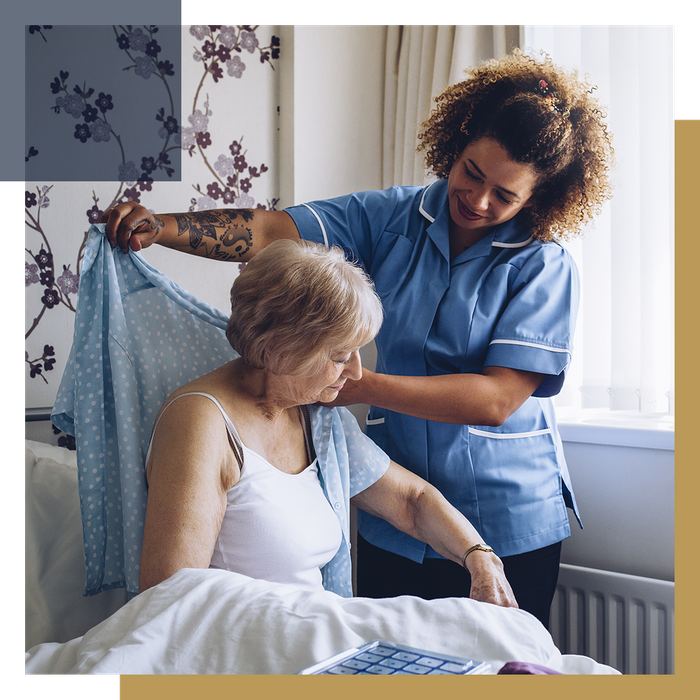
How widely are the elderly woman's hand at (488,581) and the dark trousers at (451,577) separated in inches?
5.7

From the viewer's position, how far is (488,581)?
101 centimetres

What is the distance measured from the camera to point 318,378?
38.4 inches

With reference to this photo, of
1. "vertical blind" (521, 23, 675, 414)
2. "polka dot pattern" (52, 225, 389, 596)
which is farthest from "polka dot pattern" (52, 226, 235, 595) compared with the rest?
"vertical blind" (521, 23, 675, 414)

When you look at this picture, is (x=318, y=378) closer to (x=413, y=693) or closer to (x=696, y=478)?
(x=413, y=693)

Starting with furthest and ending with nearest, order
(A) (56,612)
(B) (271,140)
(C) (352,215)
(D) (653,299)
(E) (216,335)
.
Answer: (B) (271,140) → (D) (653,299) → (C) (352,215) → (E) (216,335) → (A) (56,612)

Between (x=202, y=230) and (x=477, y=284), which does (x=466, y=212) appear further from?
(x=202, y=230)

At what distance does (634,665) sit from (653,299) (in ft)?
2.76

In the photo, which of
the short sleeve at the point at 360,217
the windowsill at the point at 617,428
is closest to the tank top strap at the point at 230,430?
the short sleeve at the point at 360,217

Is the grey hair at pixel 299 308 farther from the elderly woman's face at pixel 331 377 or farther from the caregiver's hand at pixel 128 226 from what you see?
the caregiver's hand at pixel 128 226

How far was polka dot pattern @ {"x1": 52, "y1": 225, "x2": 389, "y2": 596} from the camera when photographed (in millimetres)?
967

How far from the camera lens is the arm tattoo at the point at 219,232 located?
41.2 inches

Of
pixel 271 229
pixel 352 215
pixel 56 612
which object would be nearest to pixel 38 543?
pixel 56 612

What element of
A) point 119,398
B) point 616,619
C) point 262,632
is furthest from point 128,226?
point 616,619

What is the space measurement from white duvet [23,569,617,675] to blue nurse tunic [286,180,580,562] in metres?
0.41
